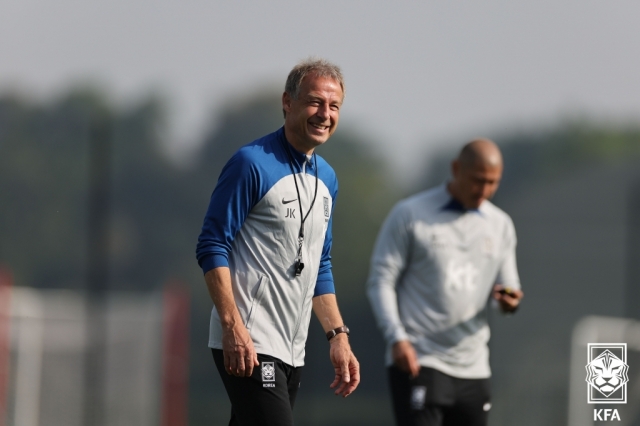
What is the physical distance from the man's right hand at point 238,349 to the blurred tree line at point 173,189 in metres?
9.49

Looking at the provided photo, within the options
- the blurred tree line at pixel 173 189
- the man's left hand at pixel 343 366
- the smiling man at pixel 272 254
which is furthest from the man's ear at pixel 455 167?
the blurred tree line at pixel 173 189

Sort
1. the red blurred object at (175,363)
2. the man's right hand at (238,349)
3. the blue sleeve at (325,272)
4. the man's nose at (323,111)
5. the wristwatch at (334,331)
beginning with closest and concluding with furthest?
the man's right hand at (238,349), the man's nose at (323,111), the wristwatch at (334,331), the blue sleeve at (325,272), the red blurred object at (175,363)

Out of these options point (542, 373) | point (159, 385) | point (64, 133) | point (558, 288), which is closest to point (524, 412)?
point (542, 373)

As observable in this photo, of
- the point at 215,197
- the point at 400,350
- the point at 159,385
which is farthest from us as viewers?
the point at 159,385

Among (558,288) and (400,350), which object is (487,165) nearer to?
(400,350)

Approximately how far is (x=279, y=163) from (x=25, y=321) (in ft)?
30.3

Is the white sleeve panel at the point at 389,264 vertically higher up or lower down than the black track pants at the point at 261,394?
higher up

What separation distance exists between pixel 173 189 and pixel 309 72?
13.4 metres

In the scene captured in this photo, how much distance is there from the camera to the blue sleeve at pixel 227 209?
3.28 meters

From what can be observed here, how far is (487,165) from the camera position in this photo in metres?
5.09

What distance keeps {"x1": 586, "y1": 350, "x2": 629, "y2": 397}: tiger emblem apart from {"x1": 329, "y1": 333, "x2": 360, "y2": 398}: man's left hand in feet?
17.2

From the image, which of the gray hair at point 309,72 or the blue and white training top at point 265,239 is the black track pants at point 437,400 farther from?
the gray hair at point 309,72

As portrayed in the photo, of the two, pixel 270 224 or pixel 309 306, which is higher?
pixel 270 224

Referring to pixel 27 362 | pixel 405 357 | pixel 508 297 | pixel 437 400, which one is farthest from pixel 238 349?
pixel 27 362
